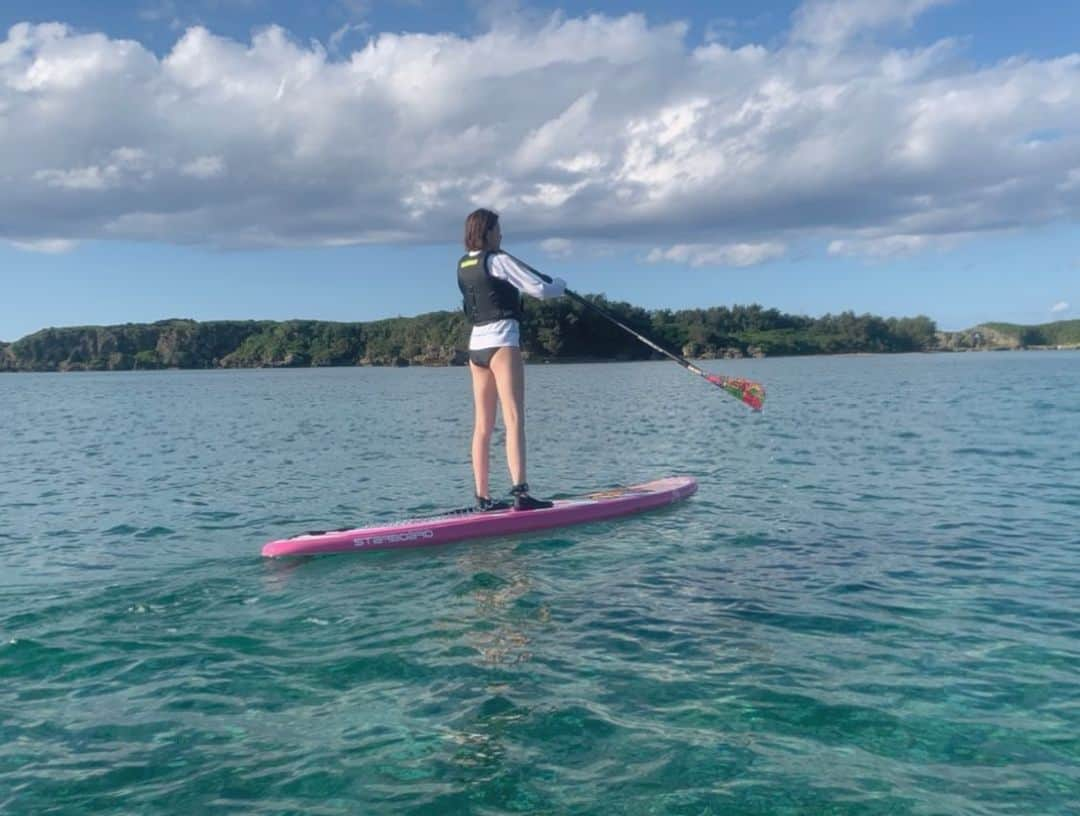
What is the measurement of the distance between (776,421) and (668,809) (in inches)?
1065

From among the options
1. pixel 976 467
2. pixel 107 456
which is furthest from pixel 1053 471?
pixel 107 456

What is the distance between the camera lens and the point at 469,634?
7.09m

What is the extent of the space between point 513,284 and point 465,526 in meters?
3.03

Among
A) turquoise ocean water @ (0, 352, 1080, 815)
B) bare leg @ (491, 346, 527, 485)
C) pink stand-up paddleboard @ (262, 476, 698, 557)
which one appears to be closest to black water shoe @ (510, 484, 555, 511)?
pink stand-up paddleboard @ (262, 476, 698, 557)

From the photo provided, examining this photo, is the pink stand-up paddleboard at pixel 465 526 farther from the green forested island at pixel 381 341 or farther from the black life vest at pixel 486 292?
the green forested island at pixel 381 341

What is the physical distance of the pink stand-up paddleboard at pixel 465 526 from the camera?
10164 millimetres

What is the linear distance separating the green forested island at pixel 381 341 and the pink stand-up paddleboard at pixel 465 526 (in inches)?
5717

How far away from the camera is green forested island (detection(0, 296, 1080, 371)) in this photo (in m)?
168

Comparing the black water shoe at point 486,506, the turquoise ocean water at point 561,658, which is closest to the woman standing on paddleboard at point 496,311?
the black water shoe at point 486,506

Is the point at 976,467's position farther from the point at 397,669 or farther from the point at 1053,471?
the point at 397,669

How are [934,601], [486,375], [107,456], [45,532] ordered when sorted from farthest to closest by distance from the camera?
[107,456]
[45,532]
[486,375]
[934,601]

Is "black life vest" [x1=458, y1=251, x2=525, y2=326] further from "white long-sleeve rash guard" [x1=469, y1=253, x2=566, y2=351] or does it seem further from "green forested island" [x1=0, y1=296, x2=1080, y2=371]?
"green forested island" [x1=0, y1=296, x2=1080, y2=371]

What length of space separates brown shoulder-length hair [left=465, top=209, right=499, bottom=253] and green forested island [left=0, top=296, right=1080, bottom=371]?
146942 millimetres

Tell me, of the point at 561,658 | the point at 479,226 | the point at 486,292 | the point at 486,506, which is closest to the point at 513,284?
the point at 486,292
